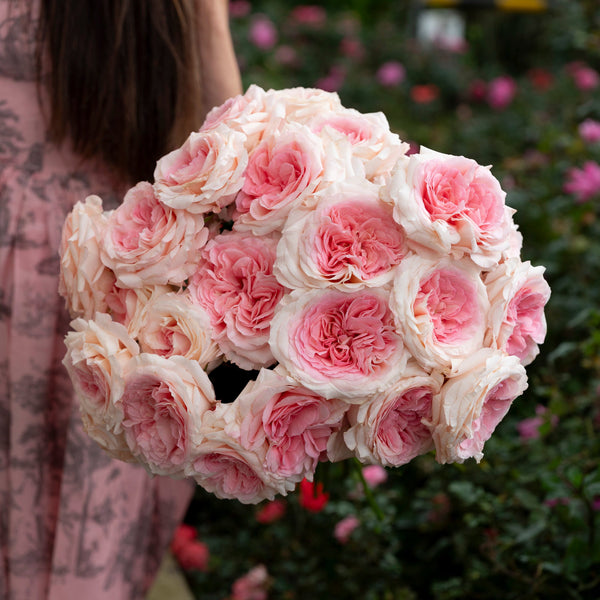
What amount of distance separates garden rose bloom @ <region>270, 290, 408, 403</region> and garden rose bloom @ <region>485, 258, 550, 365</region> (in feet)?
0.42

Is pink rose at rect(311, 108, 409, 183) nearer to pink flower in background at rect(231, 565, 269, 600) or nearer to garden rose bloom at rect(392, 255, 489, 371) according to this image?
garden rose bloom at rect(392, 255, 489, 371)

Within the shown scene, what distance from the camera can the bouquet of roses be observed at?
90 centimetres

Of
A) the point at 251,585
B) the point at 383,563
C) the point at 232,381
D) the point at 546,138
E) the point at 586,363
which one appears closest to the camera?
the point at 232,381

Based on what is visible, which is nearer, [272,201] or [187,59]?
[272,201]

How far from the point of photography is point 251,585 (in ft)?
6.61

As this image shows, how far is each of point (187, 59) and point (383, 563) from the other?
1.14m

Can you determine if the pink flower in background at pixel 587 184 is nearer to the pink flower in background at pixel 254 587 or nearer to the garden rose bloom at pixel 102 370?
the pink flower in background at pixel 254 587

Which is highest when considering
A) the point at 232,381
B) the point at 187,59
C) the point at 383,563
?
the point at 187,59

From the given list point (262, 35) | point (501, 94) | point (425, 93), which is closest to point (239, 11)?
point (262, 35)

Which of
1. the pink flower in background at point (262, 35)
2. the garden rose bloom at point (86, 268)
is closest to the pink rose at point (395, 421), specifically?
the garden rose bloom at point (86, 268)

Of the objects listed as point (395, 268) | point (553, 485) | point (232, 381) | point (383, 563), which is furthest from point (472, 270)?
point (383, 563)

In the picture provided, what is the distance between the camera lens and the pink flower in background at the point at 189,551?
227 centimetres

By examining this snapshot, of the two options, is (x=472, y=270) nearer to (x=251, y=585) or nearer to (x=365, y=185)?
(x=365, y=185)

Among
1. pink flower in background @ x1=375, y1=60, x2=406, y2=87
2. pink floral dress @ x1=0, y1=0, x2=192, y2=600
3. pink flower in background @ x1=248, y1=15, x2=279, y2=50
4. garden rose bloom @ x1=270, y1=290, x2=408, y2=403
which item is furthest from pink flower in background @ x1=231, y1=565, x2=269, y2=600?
pink flower in background @ x1=248, y1=15, x2=279, y2=50
